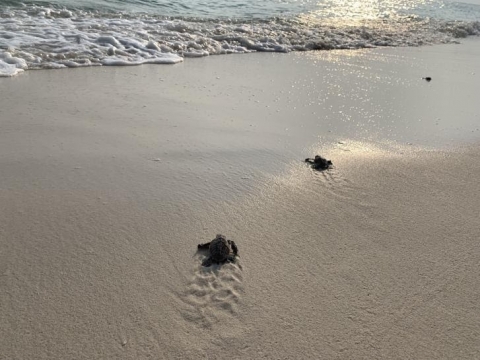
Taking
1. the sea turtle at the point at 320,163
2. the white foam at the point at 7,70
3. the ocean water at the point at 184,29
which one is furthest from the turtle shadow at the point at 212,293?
the ocean water at the point at 184,29

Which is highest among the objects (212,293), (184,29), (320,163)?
(184,29)

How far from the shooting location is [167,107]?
4285mm

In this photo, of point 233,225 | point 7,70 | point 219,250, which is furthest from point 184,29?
point 219,250

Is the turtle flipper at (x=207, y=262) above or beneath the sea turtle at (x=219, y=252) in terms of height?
beneath

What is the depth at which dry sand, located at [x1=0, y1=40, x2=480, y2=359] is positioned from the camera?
1766 millimetres

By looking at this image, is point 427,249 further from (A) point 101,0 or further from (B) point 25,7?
(A) point 101,0

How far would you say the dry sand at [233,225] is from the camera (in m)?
1.77

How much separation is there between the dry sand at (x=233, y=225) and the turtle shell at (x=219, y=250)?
0.05 meters

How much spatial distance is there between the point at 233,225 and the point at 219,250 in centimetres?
38

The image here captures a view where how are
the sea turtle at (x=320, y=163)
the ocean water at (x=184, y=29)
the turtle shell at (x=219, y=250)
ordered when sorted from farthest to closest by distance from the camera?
the ocean water at (x=184, y=29), the sea turtle at (x=320, y=163), the turtle shell at (x=219, y=250)

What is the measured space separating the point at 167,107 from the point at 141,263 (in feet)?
8.03

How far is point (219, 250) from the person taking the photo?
83.8 inches

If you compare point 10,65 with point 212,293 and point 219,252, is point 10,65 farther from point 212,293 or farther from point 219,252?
point 212,293

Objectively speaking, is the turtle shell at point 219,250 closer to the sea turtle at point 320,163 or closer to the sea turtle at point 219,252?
the sea turtle at point 219,252
